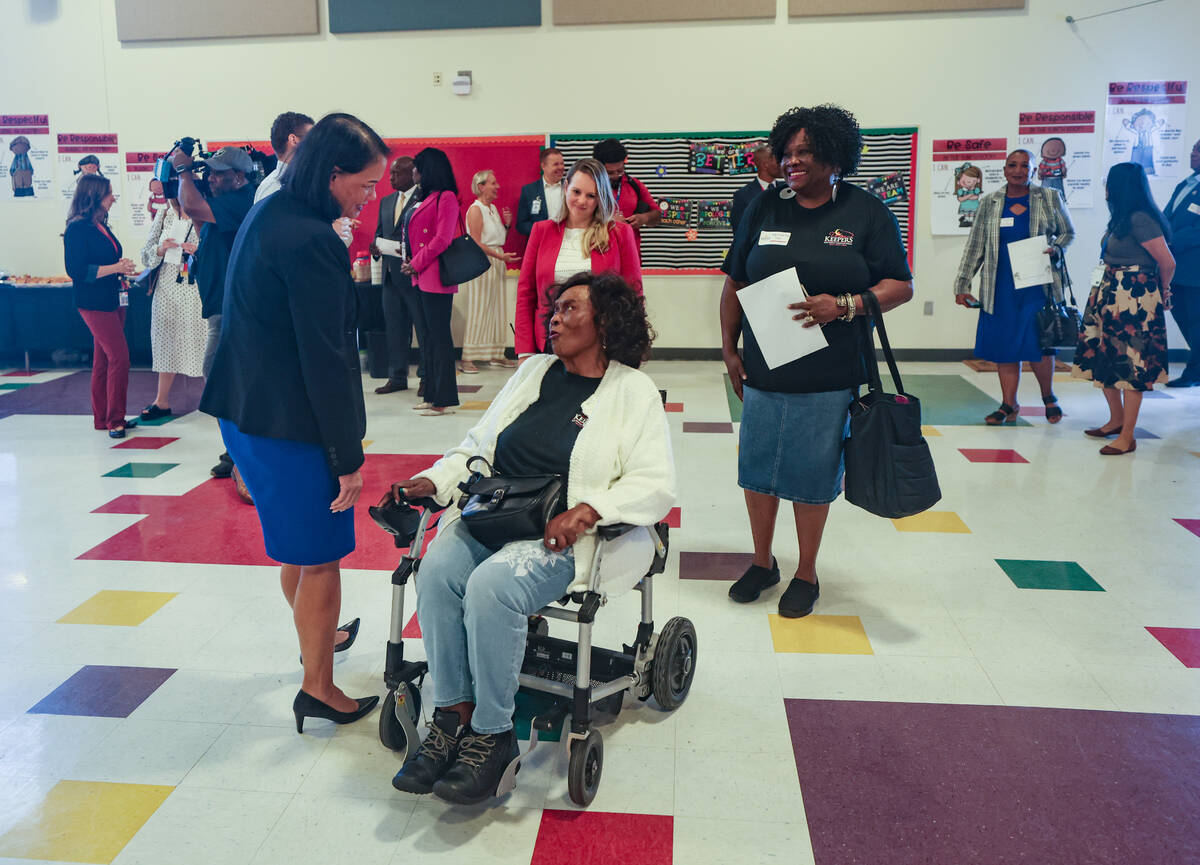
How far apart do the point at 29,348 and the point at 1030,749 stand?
819 cm

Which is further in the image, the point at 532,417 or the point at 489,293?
the point at 489,293

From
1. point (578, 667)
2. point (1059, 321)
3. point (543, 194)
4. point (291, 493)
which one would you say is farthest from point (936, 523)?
point (543, 194)

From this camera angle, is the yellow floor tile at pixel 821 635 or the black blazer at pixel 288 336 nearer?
the black blazer at pixel 288 336

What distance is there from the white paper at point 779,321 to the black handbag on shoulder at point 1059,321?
3149 millimetres

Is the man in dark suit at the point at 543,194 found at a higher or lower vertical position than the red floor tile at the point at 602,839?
higher

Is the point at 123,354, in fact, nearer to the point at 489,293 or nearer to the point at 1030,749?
the point at 489,293

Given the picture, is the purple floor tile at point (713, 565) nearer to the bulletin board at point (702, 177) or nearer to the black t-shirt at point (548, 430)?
the black t-shirt at point (548, 430)

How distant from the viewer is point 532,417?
8.18 ft

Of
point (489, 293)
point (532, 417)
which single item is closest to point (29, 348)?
point (489, 293)

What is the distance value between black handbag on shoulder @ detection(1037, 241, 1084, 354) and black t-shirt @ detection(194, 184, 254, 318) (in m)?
4.21

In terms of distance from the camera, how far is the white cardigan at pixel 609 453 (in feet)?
7.40

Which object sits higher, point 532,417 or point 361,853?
point 532,417

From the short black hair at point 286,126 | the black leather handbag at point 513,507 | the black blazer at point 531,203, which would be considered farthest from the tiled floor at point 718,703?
the black blazer at point 531,203

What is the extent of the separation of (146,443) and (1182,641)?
5.06m
